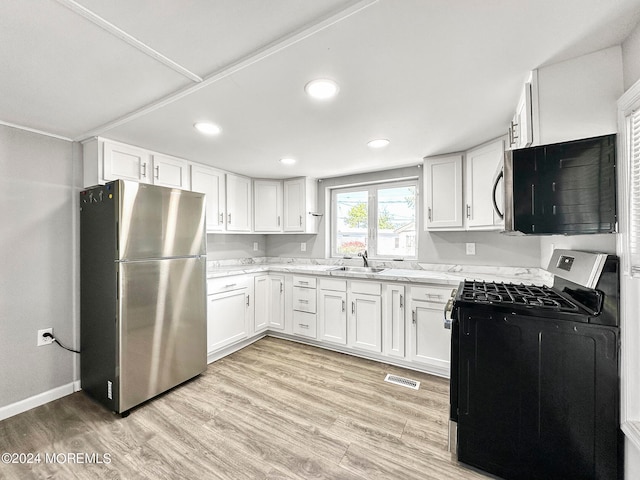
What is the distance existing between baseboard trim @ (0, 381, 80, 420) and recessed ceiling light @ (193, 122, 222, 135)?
2.41 m

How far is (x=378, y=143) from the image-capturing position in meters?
2.46

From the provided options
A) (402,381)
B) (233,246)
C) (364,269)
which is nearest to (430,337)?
(402,381)

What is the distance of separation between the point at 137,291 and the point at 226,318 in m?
1.09

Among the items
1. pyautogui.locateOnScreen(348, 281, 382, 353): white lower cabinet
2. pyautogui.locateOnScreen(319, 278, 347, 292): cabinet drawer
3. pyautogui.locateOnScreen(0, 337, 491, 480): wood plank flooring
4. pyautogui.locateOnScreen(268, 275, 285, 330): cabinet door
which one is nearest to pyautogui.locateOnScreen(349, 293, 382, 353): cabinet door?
pyautogui.locateOnScreen(348, 281, 382, 353): white lower cabinet

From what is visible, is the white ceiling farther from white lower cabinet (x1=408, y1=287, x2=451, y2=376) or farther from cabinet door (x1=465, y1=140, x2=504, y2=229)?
white lower cabinet (x1=408, y1=287, x2=451, y2=376)

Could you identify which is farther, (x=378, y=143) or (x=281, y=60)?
(x=378, y=143)

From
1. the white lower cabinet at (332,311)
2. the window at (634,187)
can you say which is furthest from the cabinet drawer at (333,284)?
the window at (634,187)

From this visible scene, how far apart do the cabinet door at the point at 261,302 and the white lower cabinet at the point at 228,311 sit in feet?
0.29

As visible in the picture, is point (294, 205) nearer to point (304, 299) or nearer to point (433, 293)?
point (304, 299)

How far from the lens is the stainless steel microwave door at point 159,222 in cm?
199

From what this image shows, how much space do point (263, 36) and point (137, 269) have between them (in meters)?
1.81

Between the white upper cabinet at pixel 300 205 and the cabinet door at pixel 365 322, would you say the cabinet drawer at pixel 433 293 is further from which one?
the white upper cabinet at pixel 300 205

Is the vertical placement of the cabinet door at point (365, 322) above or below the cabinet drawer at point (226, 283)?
below

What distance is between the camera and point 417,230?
3.28 metres
